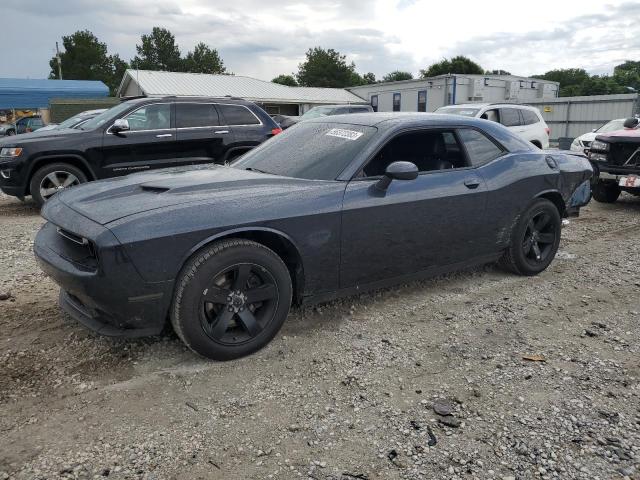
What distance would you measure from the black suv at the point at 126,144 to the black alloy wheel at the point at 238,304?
5.17 metres

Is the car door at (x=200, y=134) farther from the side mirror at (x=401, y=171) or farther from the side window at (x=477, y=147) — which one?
the side mirror at (x=401, y=171)

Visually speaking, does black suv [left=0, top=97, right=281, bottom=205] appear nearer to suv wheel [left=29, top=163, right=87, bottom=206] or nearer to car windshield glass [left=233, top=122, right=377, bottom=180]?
suv wheel [left=29, top=163, right=87, bottom=206]

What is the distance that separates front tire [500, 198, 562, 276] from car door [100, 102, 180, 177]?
5.41 m

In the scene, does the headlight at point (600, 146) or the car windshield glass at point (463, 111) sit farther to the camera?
the car windshield glass at point (463, 111)

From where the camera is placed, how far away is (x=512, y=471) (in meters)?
2.28

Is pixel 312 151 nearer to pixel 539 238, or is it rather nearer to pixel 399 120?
pixel 399 120

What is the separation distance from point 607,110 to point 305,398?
72.4 feet

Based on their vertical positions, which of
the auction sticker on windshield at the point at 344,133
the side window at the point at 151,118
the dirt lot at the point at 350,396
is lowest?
the dirt lot at the point at 350,396

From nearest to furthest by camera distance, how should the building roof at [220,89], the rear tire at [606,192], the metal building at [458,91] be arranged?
the rear tire at [606,192], the metal building at [458,91], the building roof at [220,89]

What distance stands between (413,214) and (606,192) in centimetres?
670

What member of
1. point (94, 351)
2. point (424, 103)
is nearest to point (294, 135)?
point (94, 351)

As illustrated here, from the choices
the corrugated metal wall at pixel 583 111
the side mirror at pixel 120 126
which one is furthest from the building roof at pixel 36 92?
the side mirror at pixel 120 126

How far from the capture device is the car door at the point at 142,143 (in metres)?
7.68

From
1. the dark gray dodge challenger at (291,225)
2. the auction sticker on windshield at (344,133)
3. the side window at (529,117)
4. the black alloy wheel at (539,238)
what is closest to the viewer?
the dark gray dodge challenger at (291,225)
